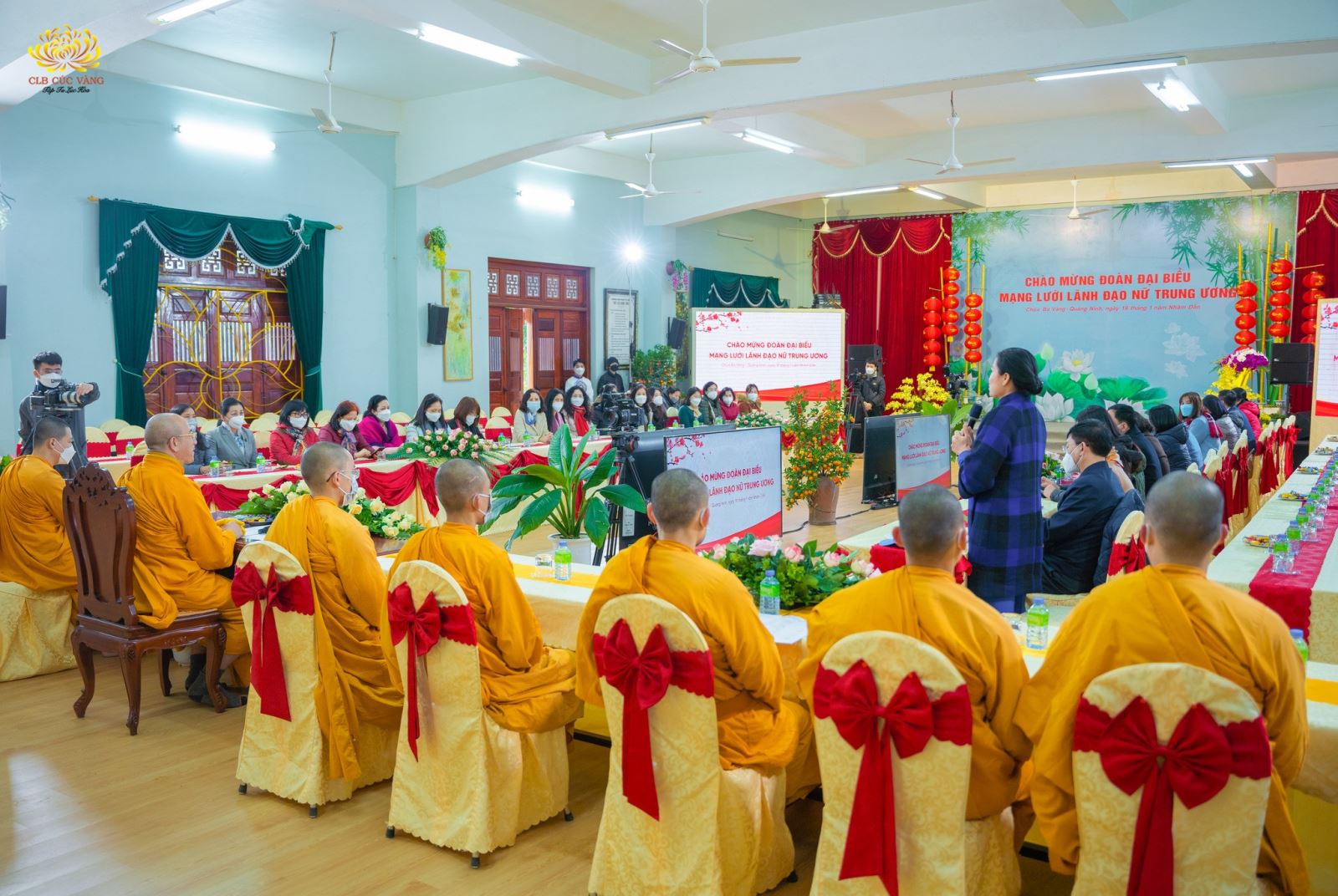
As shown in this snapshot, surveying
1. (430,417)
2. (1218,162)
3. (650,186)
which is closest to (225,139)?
(430,417)

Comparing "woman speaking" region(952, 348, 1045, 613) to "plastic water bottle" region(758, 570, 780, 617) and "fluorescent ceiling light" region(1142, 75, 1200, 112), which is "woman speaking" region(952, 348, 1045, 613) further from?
"fluorescent ceiling light" region(1142, 75, 1200, 112)

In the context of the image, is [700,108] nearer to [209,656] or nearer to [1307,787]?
[209,656]

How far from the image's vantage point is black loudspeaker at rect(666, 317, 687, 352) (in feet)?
51.2

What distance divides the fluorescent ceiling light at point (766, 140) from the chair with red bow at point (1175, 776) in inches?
360

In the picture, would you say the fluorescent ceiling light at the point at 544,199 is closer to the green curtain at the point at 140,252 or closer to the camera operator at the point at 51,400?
the green curtain at the point at 140,252

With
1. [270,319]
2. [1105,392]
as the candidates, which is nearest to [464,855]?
[270,319]

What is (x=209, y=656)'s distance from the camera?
14.5 ft

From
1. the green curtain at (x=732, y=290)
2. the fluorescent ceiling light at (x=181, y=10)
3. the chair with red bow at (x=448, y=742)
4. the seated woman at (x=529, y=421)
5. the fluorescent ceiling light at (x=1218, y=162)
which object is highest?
the fluorescent ceiling light at (x=1218, y=162)

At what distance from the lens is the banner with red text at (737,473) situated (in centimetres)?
411

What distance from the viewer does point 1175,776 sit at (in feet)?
6.25

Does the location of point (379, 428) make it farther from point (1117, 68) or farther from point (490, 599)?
point (1117, 68)

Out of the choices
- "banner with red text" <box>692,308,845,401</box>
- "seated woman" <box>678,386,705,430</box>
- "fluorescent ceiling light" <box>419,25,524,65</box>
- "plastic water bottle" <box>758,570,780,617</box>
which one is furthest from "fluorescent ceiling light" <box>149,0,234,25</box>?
"banner with red text" <box>692,308,845,401</box>

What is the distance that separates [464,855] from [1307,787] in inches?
88.2

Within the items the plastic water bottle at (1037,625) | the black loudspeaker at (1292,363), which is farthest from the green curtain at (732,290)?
the plastic water bottle at (1037,625)
